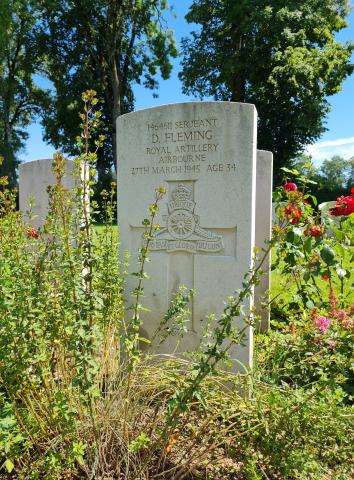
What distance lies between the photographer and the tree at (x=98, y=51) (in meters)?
17.2

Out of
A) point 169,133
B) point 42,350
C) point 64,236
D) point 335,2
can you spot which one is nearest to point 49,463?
point 42,350

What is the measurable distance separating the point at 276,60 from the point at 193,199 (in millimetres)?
15363

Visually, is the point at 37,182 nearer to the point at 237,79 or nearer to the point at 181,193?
the point at 181,193

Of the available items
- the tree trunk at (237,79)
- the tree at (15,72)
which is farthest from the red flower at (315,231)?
the tree at (15,72)

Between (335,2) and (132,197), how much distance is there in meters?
18.8

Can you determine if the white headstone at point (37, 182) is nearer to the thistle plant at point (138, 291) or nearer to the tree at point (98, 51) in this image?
the thistle plant at point (138, 291)

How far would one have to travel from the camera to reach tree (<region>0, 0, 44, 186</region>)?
57.9 ft

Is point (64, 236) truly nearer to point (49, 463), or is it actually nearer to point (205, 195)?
point (49, 463)

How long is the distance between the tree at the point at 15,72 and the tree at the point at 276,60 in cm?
774

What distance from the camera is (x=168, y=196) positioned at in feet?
9.32

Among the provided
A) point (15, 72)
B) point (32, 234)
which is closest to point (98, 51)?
point (15, 72)

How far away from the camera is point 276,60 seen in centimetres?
1591

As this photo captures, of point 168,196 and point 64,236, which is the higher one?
point 168,196

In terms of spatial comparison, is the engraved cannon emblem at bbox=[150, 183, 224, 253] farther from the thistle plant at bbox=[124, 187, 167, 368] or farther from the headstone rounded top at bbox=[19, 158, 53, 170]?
the headstone rounded top at bbox=[19, 158, 53, 170]
